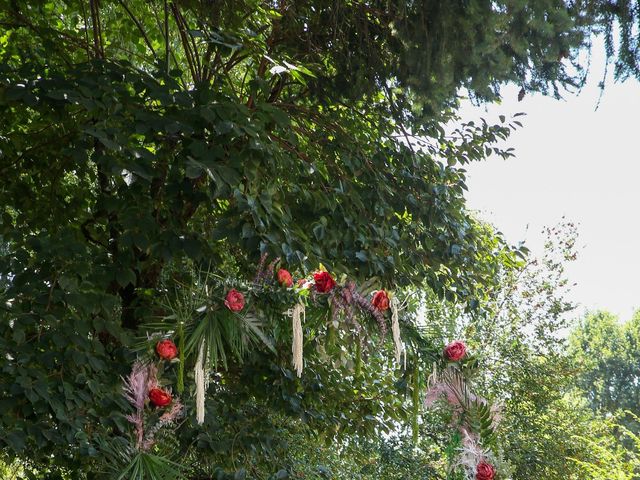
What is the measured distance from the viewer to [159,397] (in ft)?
10.2

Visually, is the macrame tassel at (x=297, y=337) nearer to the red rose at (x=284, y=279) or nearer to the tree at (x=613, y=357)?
the red rose at (x=284, y=279)

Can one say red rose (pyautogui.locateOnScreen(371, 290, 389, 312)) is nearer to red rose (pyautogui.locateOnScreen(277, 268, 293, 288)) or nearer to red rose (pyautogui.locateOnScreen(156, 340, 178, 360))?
red rose (pyautogui.locateOnScreen(277, 268, 293, 288))

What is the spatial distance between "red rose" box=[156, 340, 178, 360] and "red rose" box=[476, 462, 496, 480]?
3.62 ft

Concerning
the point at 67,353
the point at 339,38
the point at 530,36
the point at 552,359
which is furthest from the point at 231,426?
the point at 552,359

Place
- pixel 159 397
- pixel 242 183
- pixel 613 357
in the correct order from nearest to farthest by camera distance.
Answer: pixel 159 397 < pixel 242 183 < pixel 613 357

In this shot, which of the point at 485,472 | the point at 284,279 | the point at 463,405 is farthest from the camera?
the point at 284,279

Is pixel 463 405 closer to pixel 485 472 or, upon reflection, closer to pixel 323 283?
pixel 485 472

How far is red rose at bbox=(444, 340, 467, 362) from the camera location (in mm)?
3154

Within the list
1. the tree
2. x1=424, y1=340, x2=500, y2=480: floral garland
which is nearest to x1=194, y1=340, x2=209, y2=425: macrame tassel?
x1=424, y1=340, x2=500, y2=480: floral garland

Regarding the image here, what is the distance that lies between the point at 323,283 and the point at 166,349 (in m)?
0.61

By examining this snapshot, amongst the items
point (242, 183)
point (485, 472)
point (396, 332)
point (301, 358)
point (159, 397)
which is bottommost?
point (159, 397)

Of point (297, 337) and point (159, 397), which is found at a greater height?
point (297, 337)

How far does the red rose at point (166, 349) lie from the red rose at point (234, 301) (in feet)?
0.78

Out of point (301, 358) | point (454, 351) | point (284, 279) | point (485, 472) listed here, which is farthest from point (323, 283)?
point (485, 472)
